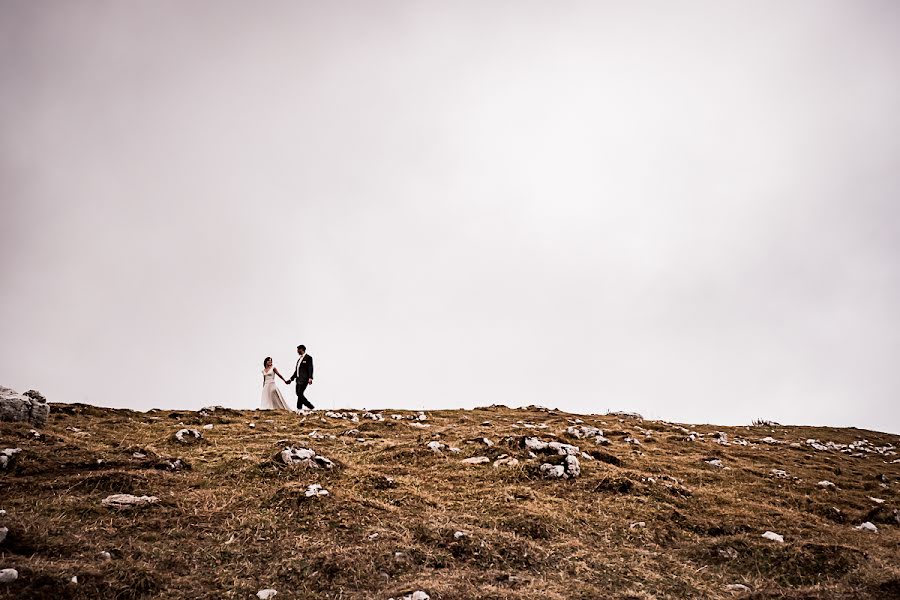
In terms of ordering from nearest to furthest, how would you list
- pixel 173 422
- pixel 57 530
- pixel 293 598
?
1. pixel 293 598
2. pixel 57 530
3. pixel 173 422

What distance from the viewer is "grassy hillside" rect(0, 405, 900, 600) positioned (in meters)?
8.50

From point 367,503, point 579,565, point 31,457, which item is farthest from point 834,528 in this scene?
point 31,457

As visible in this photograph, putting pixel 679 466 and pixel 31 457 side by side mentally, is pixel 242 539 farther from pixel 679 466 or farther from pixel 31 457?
pixel 679 466

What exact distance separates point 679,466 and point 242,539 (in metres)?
13.5

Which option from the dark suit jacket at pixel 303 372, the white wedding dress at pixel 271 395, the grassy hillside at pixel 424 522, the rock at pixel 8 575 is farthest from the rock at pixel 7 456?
the dark suit jacket at pixel 303 372

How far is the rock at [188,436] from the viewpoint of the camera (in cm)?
1683

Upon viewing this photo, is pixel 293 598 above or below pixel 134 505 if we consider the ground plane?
below

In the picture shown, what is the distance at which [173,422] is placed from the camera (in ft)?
68.6

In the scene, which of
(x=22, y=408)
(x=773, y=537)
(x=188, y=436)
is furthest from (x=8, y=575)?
(x=773, y=537)

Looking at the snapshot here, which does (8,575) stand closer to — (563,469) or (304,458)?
(304,458)

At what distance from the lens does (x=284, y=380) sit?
1117 inches

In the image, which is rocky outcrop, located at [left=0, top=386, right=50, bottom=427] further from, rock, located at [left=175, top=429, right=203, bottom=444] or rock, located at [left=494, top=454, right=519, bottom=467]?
rock, located at [left=494, top=454, right=519, bottom=467]

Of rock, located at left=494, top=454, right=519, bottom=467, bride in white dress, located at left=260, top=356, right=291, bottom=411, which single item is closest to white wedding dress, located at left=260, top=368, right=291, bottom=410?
bride in white dress, located at left=260, top=356, right=291, bottom=411

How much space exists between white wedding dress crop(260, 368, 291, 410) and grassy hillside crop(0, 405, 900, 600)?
9136mm
